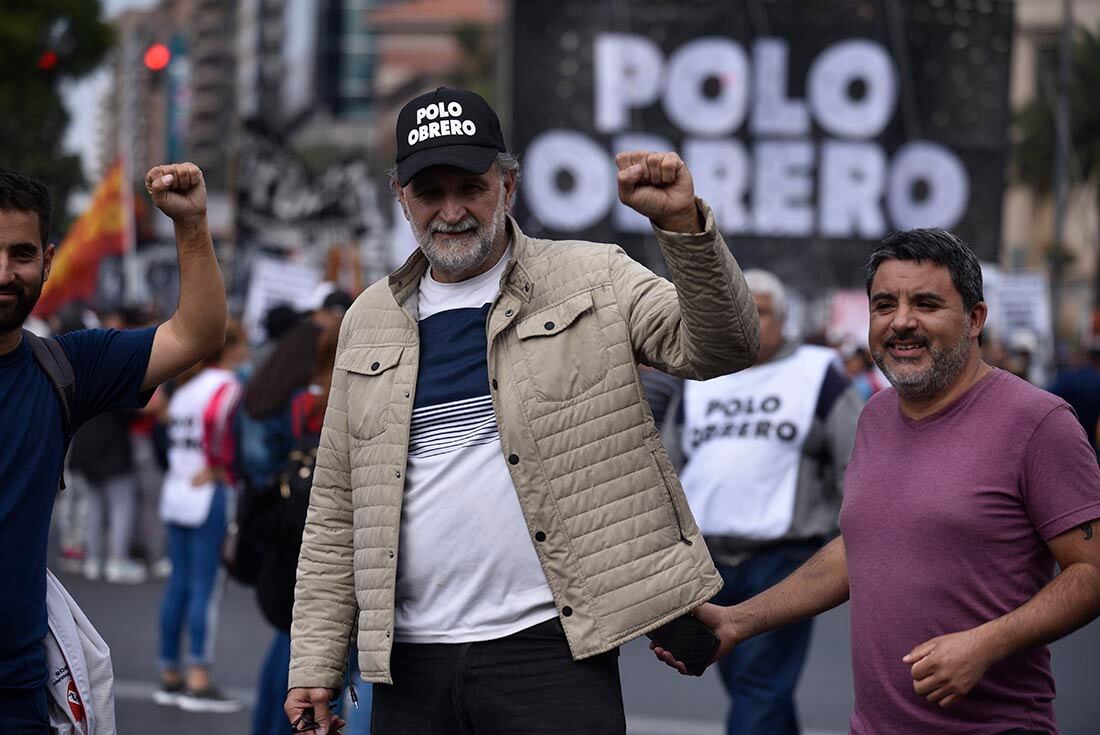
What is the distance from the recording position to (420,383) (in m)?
3.74

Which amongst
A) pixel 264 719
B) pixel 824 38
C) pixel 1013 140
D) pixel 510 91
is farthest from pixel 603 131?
pixel 1013 140

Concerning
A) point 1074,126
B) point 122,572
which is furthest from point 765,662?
point 1074,126

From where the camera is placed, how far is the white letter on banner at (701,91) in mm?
25656

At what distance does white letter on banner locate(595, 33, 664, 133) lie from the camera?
25453mm

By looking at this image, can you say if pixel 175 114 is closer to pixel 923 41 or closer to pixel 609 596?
pixel 923 41

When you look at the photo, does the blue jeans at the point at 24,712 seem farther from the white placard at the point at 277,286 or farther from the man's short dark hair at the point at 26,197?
the white placard at the point at 277,286

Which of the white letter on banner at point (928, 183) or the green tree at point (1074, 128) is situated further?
the green tree at point (1074, 128)

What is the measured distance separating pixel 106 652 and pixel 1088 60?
44.2 metres

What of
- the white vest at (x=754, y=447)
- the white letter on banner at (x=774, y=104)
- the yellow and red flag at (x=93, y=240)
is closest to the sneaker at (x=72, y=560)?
the yellow and red flag at (x=93, y=240)

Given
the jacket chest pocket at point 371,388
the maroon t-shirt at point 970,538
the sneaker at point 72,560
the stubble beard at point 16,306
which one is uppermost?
the stubble beard at point 16,306

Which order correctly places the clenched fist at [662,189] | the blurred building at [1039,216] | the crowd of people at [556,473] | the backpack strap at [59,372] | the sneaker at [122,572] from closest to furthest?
the clenched fist at [662,189]
the crowd of people at [556,473]
the backpack strap at [59,372]
the sneaker at [122,572]
the blurred building at [1039,216]

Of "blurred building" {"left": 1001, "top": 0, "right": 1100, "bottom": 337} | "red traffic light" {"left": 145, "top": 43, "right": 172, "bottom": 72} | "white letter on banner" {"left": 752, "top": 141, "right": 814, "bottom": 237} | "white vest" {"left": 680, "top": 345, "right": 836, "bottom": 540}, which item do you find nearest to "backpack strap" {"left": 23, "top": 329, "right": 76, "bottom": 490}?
"white vest" {"left": 680, "top": 345, "right": 836, "bottom": 540}

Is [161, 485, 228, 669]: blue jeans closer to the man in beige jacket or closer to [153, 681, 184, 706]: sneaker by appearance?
[153, 681, 184, 706]: sneaker

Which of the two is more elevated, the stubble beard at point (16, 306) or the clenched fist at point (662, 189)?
the clenched fist at point (662, 189)
